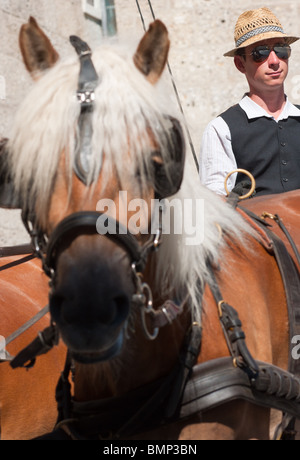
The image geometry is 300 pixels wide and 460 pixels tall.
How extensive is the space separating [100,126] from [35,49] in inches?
12.3

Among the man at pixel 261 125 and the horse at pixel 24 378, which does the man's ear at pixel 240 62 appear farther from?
the horse at pixel 24 378

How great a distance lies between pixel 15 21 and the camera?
5.31 meters

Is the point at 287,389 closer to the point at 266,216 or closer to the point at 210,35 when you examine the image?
the point at 266,216

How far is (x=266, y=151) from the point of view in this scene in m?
3.18

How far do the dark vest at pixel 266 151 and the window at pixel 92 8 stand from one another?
3.39 meters

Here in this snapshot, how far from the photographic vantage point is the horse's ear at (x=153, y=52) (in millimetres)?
1763

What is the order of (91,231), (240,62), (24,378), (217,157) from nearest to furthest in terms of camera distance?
(91,231), (24,378), (217,157), (240,62)

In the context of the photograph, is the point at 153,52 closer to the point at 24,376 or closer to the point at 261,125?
the point at 24,376

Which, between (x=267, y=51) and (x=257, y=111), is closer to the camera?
(x=267, y=51)

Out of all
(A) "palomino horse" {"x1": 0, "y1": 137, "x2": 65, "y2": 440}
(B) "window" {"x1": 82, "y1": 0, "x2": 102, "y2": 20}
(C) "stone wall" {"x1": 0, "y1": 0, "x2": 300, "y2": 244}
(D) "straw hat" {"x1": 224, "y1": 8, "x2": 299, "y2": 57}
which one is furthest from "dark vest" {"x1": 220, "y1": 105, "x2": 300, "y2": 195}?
(B) "window" {"x1": 82, "y1": 0, "x2": 102, "y2": 20}

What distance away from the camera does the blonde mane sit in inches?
65.5

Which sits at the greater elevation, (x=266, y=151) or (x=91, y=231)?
(x=91, y=231)

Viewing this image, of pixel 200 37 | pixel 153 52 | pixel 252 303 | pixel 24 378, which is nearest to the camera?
pixel 153 52

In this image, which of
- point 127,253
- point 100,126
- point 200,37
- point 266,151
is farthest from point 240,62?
point 200,37
